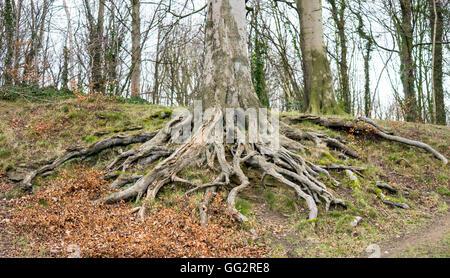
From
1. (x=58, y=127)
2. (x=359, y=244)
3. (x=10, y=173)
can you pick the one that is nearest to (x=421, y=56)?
(x=359, y=244)

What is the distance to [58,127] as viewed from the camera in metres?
9.50

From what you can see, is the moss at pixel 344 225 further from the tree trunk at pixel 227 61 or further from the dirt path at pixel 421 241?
the tree trunk at pixel 227 61

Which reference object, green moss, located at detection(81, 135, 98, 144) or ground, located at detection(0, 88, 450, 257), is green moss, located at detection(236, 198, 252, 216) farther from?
green moss, located at detection(81, 135, 98, 144)

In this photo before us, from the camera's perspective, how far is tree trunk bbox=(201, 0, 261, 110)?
7.56 meters

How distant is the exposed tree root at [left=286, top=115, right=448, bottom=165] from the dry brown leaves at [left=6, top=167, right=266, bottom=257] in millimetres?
5113

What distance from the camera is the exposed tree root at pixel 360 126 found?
814 centimetres

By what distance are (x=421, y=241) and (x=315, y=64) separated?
7.53 meters

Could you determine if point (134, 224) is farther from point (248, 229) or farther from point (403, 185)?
point (403, 185)

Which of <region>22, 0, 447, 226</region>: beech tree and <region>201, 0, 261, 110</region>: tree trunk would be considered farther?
<region>201, 0, 261, 110</region>: tree trunk

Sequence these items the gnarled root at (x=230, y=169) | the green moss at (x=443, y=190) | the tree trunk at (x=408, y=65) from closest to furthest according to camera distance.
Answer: the gnarled root at (x=230, y=169) → the green moss at (x=443, y=190) → the tree trunk at (x=408, y=65)

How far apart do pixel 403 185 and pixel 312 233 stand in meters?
3.19

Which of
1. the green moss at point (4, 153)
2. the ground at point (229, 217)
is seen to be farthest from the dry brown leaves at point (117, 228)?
the green moss at point (4, 153)

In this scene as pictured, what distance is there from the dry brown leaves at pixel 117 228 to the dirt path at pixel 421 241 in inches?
69.3

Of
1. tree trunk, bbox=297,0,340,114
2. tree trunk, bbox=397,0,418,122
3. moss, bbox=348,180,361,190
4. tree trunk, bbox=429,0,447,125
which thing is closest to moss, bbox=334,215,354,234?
moss, bbox=348,180,361,190
